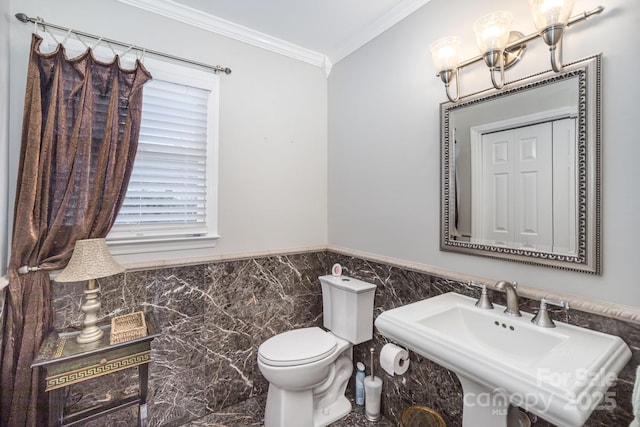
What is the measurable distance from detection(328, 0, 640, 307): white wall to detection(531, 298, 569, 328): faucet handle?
65 millimetres

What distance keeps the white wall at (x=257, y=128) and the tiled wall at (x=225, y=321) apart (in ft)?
0.84

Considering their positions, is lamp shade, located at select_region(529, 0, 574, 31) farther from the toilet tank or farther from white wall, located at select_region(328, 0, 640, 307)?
the toilet tank

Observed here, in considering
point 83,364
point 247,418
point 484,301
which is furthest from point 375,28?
point 247,418

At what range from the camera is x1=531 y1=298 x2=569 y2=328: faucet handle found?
1.16 m

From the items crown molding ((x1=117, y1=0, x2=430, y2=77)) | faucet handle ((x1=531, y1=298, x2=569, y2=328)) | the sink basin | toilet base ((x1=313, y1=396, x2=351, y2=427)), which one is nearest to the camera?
the sink basin

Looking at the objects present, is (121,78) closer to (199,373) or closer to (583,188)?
(199,373)

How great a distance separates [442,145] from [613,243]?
2.74ft

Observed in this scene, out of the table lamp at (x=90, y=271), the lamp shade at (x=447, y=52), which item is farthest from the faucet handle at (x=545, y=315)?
the table lamp at (x=90, y=271)

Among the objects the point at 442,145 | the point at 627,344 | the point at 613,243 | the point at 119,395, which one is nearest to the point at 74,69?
the point at 119,395

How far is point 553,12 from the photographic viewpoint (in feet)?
3.54

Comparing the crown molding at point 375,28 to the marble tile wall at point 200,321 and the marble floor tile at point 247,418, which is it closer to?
the marble tile wall at point 200,321

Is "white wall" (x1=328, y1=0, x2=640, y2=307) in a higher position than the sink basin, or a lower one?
higher

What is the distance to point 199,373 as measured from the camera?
6.35 feet

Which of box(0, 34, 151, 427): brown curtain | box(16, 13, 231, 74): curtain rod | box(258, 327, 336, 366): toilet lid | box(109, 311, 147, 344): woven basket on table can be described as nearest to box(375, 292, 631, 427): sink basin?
box(258, 327, 336, 366): toilet lid
